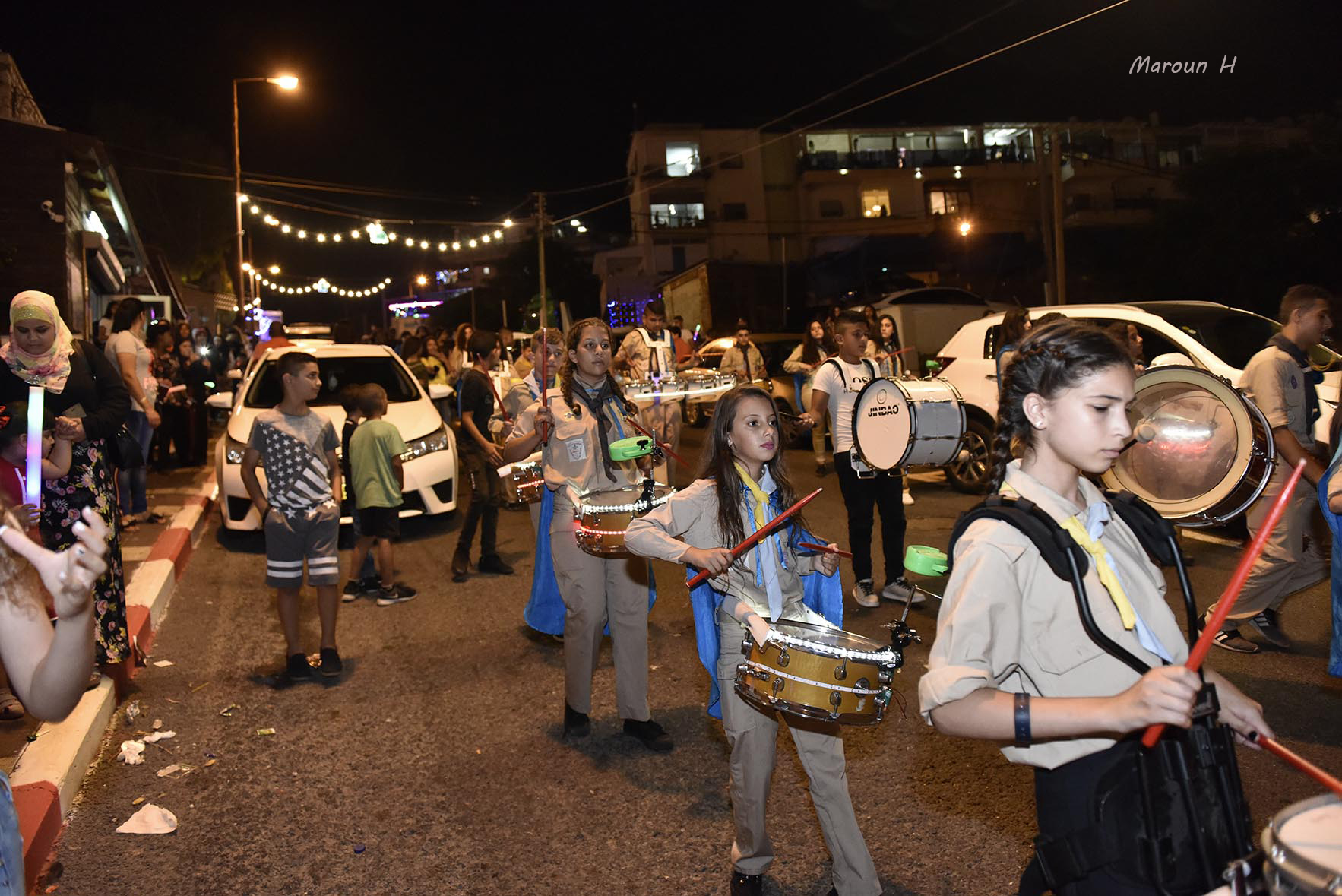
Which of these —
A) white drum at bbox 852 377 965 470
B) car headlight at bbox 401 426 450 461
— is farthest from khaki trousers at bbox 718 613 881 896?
car headlight at bbox 401 426 450 461

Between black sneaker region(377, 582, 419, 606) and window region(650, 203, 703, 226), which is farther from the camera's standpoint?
window region(650, 203, 703, 226)

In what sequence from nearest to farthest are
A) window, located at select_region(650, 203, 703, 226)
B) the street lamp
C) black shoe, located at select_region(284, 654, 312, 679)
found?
1. black shoe, located at select_region(284, 654, 312, 679)
2. the street lamp
3. window, located at select_region(650, 203, 703, 226)

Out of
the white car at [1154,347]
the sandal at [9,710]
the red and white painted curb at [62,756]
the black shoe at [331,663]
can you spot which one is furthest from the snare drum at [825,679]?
the white car at [1154,347]

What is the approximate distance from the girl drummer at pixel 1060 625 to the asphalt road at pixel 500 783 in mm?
1823

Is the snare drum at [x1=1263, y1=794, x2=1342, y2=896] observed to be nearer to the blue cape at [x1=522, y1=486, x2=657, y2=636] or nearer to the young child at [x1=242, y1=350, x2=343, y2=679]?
the blue cape at [x1=522, y1=486, x2=657, y2=636]

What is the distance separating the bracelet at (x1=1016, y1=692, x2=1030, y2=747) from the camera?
200 cm

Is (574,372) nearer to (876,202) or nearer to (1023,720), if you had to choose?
(1023,720)

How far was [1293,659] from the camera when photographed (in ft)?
19.3

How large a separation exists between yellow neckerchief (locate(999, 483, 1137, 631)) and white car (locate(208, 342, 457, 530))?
27.0ft

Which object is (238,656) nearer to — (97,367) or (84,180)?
(97,367)

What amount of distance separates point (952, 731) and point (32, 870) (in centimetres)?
366

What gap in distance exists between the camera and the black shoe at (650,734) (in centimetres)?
509

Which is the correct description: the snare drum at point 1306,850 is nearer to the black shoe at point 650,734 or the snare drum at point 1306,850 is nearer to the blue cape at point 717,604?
the blue cape at point 717,604

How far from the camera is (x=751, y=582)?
12.0ft
